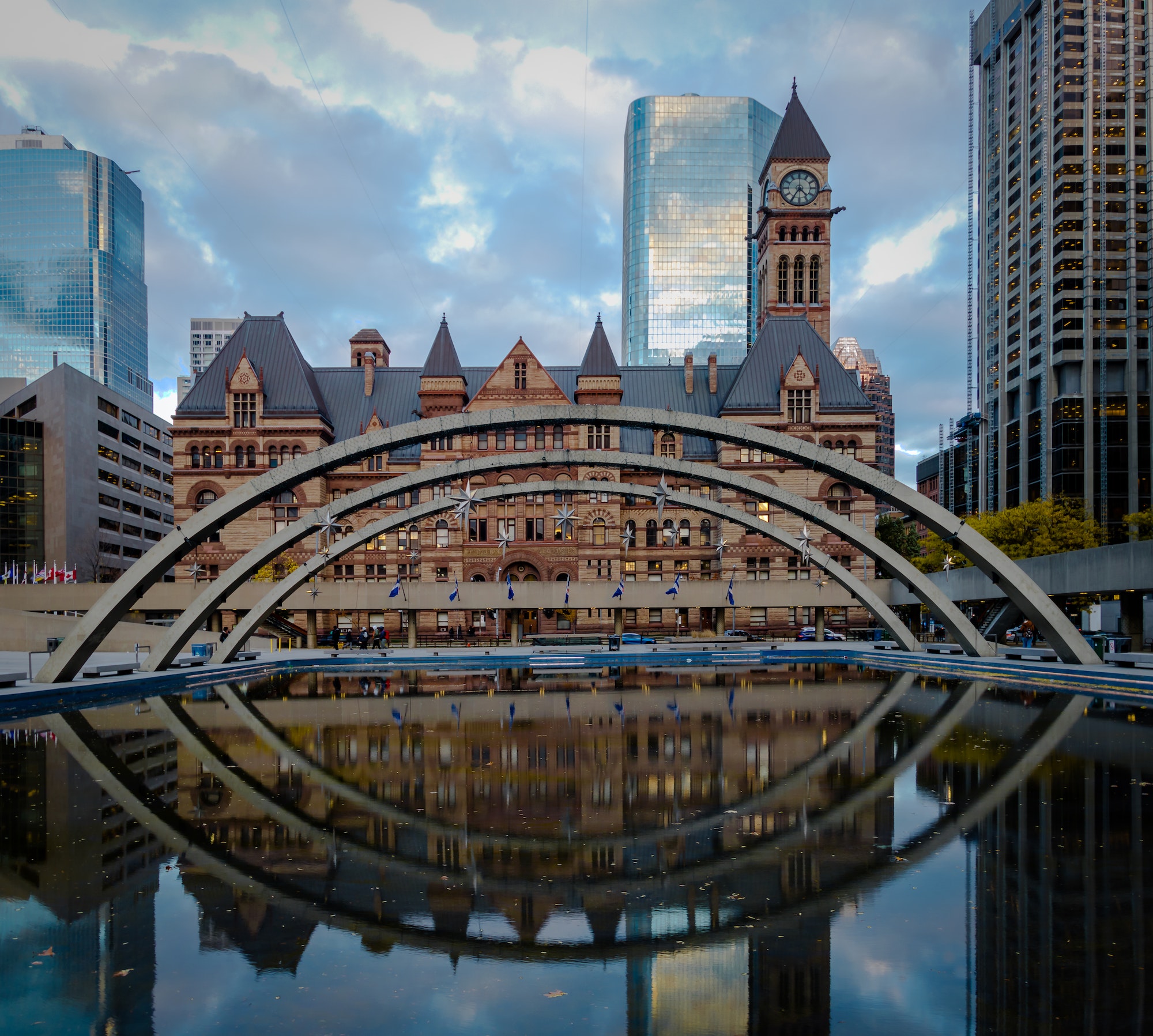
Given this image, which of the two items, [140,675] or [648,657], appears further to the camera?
[648,657]

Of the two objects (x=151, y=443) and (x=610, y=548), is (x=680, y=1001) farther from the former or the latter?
(x=151, y=443)

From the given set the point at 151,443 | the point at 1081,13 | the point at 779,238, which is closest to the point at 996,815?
the point at 779,238

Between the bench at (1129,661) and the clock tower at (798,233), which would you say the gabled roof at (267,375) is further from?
the bench at (1129,661)

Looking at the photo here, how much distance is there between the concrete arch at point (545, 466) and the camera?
111 feet

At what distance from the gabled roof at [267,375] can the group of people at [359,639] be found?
1988cm

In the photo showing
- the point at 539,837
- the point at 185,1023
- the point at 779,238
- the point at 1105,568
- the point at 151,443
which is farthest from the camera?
the point at 151,443

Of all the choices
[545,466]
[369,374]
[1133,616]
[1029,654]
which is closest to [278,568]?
[369,374]

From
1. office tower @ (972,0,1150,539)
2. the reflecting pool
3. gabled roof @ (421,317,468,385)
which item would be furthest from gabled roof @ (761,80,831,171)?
the reflecting pool

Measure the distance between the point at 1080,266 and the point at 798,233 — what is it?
122 feet

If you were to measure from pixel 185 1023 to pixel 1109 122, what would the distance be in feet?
407

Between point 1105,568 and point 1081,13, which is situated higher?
point 1081,13

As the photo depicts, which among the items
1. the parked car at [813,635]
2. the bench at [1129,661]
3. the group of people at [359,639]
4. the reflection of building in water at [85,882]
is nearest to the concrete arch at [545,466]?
the bench at [1129,661]

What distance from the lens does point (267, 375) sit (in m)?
75.8

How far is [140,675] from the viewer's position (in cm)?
3114
